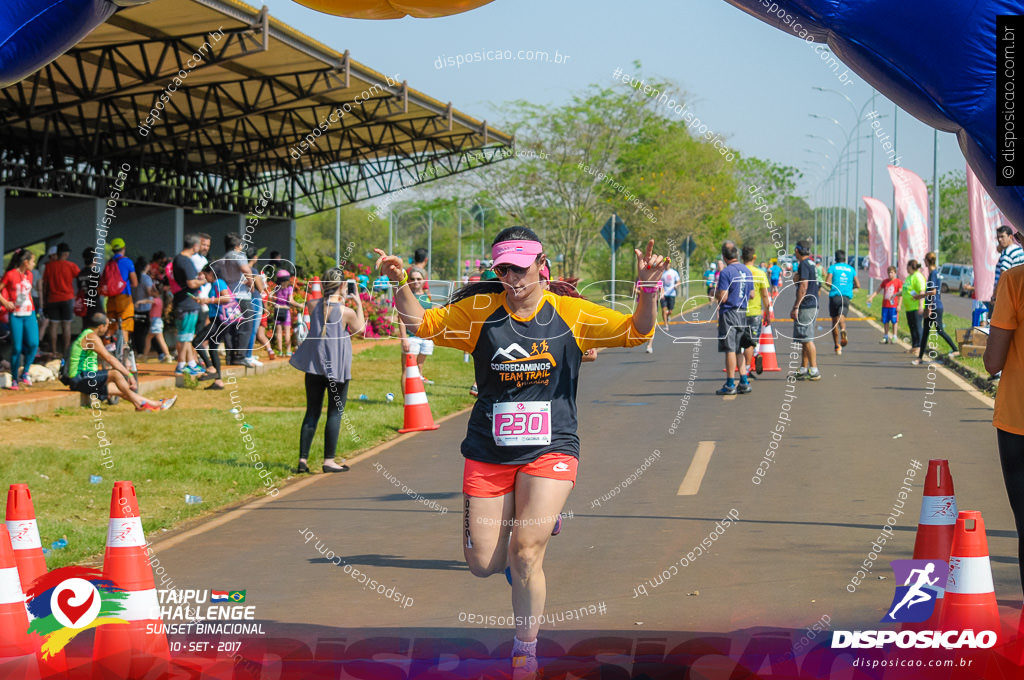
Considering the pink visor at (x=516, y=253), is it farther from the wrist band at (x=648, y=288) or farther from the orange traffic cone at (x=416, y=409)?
the orange traffic cone at (x=416, y=409)

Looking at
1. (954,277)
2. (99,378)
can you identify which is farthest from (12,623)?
(954,277)

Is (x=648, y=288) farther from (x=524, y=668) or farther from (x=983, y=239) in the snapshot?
(x=983, y=239)

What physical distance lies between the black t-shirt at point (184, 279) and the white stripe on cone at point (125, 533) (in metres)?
9.76

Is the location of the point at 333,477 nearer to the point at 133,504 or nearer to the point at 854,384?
the point at 133,504

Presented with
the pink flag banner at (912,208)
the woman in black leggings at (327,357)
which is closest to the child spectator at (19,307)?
the woman in black leggings at (327,357)

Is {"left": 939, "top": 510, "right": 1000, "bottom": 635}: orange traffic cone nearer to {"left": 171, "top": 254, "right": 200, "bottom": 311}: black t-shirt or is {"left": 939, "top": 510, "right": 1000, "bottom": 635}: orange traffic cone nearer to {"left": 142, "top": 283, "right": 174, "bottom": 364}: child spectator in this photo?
{"left": 171, "top": 254, "right": 200, "bottom": 311}: black t-shirt

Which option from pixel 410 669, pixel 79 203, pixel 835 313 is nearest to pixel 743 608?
pixel 410 669

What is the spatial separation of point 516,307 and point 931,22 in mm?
2101

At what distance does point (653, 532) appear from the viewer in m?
7.45

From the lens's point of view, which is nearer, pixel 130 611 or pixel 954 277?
pixel 130 611

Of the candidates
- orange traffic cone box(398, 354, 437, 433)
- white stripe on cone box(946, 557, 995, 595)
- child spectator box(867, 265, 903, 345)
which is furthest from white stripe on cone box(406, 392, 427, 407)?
child spectator box(867, 265, 903, 345)

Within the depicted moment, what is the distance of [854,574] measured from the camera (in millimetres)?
6277

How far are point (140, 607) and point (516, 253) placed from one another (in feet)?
7.46

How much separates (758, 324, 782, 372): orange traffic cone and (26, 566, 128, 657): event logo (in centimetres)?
1386
